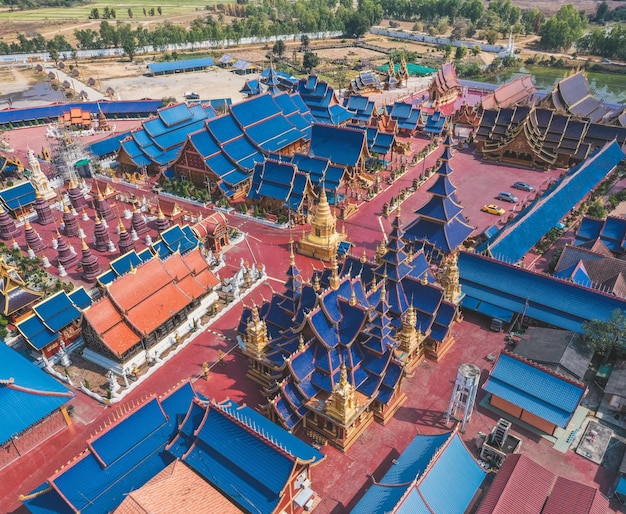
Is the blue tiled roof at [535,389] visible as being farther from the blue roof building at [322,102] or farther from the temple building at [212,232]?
the blue roof building at [322,102]

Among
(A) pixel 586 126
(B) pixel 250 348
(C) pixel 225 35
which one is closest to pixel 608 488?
(B) pixel 250 348

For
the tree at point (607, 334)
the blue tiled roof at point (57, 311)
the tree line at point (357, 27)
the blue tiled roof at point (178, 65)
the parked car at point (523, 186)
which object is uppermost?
the tree line at point (357, 27)

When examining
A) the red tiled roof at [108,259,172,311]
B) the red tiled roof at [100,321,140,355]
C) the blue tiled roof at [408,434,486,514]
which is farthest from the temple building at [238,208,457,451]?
the red tiled roof at [108,259,172,311]

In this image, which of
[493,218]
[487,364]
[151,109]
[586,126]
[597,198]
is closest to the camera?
[487,364]

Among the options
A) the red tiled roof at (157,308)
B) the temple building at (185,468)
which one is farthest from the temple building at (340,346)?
the red tiled roof at (157,308)

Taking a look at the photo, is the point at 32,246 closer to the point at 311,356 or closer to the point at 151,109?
the point at 311,356

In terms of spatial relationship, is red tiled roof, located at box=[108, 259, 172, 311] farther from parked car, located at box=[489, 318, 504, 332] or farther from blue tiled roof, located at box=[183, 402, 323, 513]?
parked car, located at box=[489, 318, 504, 332]
